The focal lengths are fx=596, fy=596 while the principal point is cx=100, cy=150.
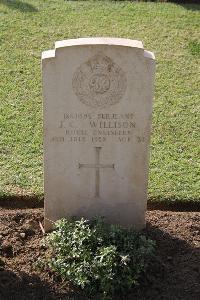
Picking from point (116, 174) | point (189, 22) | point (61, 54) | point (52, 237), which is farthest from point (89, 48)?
point (189, 22)

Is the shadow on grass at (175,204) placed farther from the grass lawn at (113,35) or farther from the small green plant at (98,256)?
the small green plant at (98,256)

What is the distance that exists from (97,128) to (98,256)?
3.45 ft

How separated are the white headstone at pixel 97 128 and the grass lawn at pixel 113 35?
2.23 ft

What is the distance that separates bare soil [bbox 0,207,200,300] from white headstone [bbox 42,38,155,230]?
0.25 metres

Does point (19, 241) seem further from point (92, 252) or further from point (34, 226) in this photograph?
point (92, 252)

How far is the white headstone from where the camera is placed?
4.67 metres

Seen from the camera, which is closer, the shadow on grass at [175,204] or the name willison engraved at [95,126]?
the name willison engraved at [95,126]

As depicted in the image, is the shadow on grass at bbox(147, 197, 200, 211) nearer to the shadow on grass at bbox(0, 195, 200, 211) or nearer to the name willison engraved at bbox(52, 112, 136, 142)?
the shadow on grass at bbox(0, 195, 200, 211)

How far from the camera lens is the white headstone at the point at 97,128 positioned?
467cm

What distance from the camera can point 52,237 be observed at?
16.3 feet

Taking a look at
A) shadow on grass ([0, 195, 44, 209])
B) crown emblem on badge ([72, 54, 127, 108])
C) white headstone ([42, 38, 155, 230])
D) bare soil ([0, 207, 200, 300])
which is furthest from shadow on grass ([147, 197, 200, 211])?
crown emblem on badge ([72, 54, 127, 108])

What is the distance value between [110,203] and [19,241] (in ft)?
2.88

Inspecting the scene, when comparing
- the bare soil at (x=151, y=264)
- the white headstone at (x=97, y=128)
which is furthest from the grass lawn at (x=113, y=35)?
the white headstone at (x=97, y=128)

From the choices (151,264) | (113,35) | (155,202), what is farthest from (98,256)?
(113,35)
